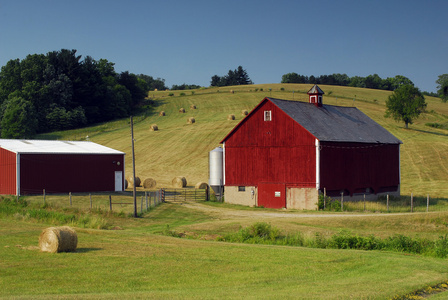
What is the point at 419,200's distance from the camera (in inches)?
1891

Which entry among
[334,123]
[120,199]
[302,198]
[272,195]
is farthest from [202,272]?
[334,123]

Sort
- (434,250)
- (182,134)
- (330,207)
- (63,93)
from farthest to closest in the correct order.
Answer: (63,93) < (182,134) < (330,207) < (434,250)

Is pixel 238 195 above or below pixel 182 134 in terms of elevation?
below

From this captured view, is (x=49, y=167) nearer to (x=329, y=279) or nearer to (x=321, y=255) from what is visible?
(x=321, y=255)

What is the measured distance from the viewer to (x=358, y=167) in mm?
48938

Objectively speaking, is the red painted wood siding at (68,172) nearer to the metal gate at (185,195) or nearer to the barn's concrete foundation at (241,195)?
the metal gate at (185,195)

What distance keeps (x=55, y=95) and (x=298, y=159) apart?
7382 cm

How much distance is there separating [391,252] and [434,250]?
5.75 ft

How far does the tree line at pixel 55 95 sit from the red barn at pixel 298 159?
56.0 metres

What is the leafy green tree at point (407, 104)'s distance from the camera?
268ft

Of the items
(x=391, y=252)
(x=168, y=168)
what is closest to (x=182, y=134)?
(x=168, y=168)

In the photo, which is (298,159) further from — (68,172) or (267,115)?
(68,172)

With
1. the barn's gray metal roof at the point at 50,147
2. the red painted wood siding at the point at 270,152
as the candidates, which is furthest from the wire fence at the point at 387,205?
the barn's gray metal roof at the point at 50,147

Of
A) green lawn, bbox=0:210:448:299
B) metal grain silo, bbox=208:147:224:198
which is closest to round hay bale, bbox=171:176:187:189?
metal grain silo, bbox=208:147:224:198
